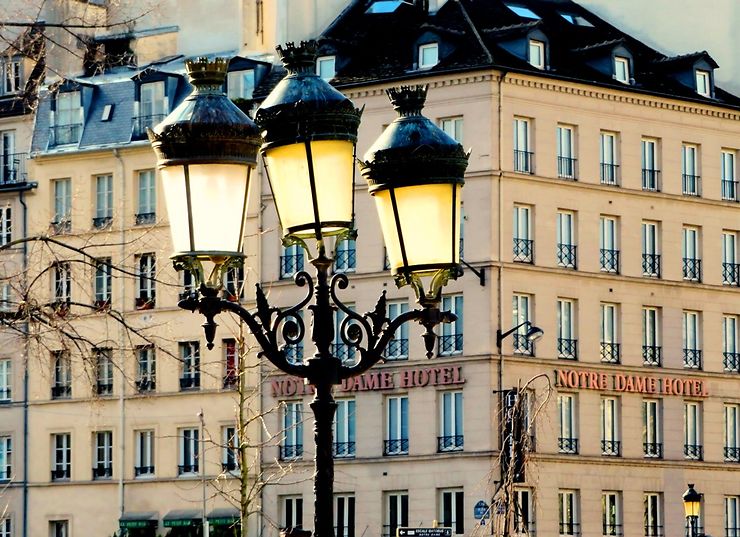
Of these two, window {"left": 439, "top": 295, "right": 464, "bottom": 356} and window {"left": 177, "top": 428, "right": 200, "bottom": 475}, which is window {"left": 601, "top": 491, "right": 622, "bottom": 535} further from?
window {"left": 177, "top": 428, "right": 200, "bottom": 475}

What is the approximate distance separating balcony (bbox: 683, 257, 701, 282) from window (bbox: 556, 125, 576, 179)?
5178mm

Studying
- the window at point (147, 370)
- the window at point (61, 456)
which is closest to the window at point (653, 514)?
the window at point (147, 370)

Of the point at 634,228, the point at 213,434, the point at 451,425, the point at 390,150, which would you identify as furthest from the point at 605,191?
the point at 390,150

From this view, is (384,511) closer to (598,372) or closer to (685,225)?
(598,372)

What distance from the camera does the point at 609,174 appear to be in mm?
75875

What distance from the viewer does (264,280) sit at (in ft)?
254

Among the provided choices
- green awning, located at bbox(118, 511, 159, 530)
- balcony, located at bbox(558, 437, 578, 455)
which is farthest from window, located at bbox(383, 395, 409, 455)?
green awning, located at bbox(118, 511, 159, 530)

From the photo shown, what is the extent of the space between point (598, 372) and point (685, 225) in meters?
6.09

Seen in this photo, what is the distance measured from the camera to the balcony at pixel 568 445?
242ft

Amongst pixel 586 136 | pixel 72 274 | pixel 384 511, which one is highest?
pixel 586 136

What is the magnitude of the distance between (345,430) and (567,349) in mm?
7250

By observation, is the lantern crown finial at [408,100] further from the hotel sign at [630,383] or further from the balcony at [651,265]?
the balcony at [651,265]

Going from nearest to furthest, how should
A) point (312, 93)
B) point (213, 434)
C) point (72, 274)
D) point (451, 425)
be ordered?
point (312, 93), point (72, 274), point (451, 425), point (213, 434)

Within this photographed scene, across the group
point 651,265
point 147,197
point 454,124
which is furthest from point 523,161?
point 147,197
